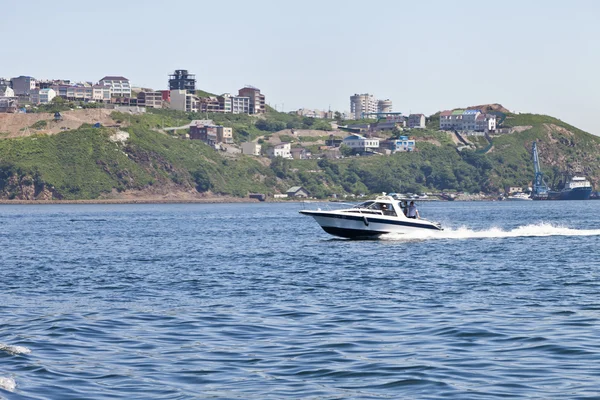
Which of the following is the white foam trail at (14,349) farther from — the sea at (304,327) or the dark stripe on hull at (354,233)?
the dark stripe on hull at (354,233)

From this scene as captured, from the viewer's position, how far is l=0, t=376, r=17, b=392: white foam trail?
755 inches

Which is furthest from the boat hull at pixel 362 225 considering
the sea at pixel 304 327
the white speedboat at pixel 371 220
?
the sea at pixel 304 327

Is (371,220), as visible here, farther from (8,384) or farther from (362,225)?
(8,384)

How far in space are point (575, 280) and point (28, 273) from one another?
2538 centimetres

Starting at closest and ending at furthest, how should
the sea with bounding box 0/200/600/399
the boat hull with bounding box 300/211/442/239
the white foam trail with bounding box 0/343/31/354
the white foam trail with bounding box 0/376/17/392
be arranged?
the white foam trail with bounding box 0/376/17/392
the sea with bounding box 0/200/600/399
the white foam trail with bounding box 0/343/31/354
the boat hull with bounding box 300/211/442/239

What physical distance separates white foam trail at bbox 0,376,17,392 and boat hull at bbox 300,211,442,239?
44.5 metres

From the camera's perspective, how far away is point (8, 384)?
1942cm

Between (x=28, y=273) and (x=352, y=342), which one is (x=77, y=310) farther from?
(x=28, y=273)

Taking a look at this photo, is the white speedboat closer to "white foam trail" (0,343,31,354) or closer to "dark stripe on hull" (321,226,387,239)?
"dark stripe on hull" (321,226,387,239)

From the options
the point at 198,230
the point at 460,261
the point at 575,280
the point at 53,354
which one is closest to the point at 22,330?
the point at 53,354

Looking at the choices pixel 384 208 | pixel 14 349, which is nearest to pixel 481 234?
pixel 384 208

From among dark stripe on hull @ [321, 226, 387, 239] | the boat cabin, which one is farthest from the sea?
the boat cabin

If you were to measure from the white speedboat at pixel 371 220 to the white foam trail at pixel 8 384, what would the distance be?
1748 inches

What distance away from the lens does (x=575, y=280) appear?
39.0 m
